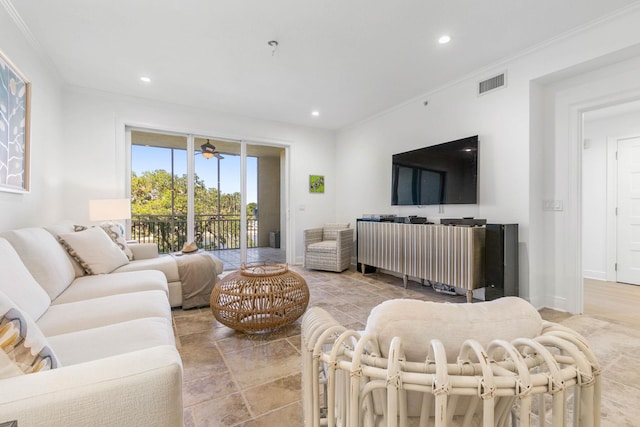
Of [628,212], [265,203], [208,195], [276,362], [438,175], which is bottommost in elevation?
[276,362]

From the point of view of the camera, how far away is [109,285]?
→ 2.04 meters

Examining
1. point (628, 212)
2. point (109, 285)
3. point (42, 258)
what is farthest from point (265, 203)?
point (628, 212)

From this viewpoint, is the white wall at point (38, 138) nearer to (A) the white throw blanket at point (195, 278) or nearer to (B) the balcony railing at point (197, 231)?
(B) the balcony railing at point (197, 231)

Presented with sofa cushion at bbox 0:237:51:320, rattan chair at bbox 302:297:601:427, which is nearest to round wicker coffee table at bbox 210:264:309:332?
sofa cushion at bbox 0:237:51:320

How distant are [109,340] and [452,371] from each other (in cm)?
133

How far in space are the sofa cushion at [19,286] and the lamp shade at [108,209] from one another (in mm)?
2085

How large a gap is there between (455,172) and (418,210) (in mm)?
811

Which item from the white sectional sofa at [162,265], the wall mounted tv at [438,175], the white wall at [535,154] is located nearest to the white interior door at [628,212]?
the white wall at [535,154]

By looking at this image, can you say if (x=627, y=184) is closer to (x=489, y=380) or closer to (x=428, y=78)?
(x=428, y=78)

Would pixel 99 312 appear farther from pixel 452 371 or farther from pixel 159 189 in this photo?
pixel 159 189

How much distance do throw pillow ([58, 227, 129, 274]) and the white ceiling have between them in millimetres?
1819

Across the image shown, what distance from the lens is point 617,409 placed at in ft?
4.90

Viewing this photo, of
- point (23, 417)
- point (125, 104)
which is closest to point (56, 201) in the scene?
point (125, 104)

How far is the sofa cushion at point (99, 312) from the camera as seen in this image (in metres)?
1.42
